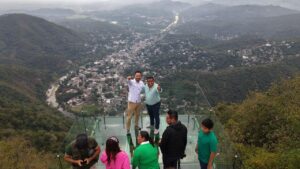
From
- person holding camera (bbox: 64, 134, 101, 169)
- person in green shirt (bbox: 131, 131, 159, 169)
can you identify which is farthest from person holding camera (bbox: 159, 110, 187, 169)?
person holding camera (bbox: 64, 134, 101, 169)

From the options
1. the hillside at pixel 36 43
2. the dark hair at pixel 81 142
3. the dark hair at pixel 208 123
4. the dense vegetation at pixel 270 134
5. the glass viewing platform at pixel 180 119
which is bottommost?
the hillside at pixel 36 43

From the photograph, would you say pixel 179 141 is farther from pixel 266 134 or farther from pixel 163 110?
pixel 266 134

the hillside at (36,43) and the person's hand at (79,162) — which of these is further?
the hillside at (36,43)

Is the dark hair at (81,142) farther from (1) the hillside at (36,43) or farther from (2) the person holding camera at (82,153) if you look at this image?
(1) the hillside at (36,43)

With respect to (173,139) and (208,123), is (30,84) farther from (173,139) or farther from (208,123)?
(208,123)

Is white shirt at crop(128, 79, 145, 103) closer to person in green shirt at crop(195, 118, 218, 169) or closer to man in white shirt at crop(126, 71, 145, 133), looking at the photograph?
man in white shirt at crop(126, 71, 145, 133)

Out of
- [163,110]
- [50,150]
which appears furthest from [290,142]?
[50,150]

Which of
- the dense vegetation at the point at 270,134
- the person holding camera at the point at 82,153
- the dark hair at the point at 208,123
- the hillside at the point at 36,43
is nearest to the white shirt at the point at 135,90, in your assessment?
the dark hair at the point at 208,123
